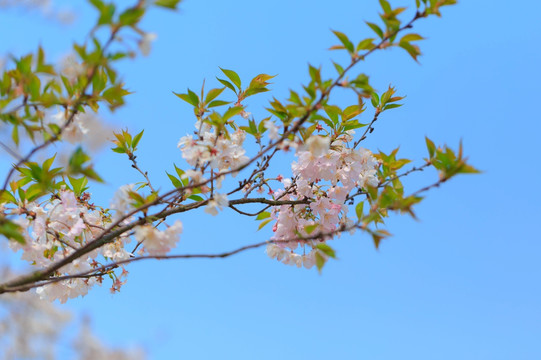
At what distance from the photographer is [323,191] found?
2.12m

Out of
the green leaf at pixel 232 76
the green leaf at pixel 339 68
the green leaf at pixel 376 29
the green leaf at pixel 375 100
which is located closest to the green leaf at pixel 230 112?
the green leaf at pixel 232 76

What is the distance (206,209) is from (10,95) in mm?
651

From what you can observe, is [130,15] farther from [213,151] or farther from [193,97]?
[193,97]

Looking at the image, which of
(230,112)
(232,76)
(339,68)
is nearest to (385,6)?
(339,68)

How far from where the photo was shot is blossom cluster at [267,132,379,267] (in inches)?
79.8

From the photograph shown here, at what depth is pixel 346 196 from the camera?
2115mm

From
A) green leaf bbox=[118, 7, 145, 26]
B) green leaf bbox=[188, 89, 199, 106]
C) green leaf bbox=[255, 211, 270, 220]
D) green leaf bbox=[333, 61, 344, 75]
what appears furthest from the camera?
green leaf bbox=[255, 211, 270, 220]

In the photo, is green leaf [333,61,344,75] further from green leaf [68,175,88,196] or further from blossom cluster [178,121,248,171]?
green leaf [68,175,88,196]

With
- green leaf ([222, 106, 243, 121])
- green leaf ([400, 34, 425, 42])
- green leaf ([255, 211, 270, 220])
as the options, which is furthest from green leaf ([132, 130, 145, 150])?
green leaf ([400, 34, 425, 42])

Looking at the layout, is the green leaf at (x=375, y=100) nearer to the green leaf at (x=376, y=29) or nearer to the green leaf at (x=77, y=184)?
the green leaf at (x=376, y=29)

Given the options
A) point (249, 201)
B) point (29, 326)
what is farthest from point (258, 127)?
point (29, 326)

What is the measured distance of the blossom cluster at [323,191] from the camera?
2.03m

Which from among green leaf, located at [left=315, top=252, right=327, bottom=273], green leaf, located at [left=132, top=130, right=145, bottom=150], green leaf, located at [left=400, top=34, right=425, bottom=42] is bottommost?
green leaf, located at [left=315, top=252, right=327, bottom=273]

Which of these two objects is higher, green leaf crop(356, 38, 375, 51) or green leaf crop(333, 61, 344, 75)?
green leaf crop(356, 38, 375, 51)
